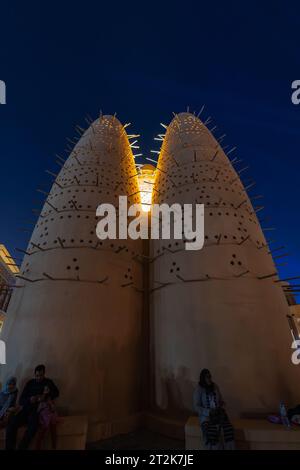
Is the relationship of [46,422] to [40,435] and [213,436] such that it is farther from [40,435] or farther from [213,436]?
[213,436]

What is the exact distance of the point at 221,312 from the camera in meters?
6.94

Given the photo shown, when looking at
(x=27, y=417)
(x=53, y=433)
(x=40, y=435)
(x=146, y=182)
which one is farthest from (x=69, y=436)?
(x=146, y=182)

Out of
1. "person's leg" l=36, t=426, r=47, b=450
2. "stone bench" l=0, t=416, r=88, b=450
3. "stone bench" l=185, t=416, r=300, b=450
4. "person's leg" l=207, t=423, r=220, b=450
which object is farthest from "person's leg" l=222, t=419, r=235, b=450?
"person's leg" l=36, t=426, r=47, b=450

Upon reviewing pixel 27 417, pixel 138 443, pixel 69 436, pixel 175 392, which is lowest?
pixel 138 443

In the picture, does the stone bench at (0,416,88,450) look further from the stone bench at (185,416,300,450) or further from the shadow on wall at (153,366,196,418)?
the shadow on wall at (153,366,196,418)

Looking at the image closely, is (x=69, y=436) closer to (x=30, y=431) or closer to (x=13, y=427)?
(x=30, y=431)

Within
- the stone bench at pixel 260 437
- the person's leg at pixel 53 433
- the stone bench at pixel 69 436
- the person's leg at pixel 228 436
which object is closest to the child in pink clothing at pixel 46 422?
the person's leg at pixel 53 433

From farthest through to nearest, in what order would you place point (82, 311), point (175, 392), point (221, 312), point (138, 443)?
1. point (82, 311)
2. point (221, 312)
3. point (175, 392)
4. point (138, 443)

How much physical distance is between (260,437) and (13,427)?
178 inches

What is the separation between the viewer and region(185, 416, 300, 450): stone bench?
447cm

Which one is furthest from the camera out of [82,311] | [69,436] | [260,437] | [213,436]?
[82,311]

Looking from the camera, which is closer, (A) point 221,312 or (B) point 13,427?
(B) point 13,427

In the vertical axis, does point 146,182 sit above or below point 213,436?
above

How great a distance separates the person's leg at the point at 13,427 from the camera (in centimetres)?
426
